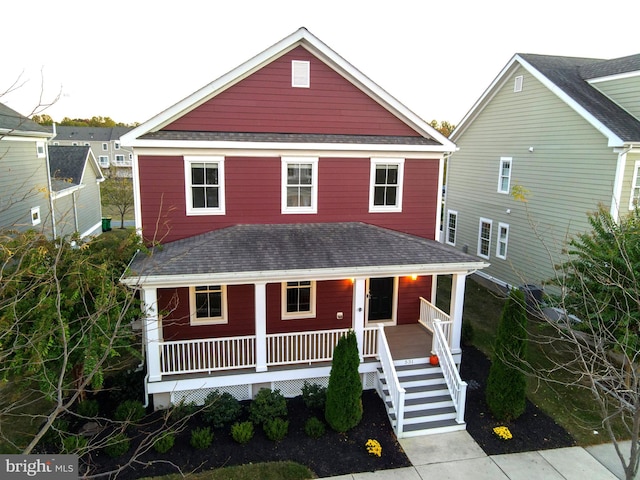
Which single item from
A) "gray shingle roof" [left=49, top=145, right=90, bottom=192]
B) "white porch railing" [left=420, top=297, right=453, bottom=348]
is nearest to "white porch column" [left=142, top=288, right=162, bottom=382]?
"white porch railing" [left=420, top=297, right=453, bottom=348]

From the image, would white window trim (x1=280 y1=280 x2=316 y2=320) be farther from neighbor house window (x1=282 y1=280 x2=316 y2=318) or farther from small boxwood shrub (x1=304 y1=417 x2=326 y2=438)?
small boxwood shrub (x1=304 y1=417 x2=326 y2=438)

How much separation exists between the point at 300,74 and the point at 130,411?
379 inches

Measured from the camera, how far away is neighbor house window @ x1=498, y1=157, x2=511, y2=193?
1839 centimetres

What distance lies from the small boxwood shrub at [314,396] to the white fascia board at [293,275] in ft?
8.95

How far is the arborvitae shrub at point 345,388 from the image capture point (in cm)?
921

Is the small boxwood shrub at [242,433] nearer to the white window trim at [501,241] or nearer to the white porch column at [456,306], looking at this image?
the white porch column at [456,306]

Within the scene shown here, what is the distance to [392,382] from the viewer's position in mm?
9977

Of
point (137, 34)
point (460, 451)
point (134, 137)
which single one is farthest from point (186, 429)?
point (137, 34)

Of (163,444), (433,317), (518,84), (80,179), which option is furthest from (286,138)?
(80,179)

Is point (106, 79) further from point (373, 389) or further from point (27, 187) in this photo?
point (373, 389)

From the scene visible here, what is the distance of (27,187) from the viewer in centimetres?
1675

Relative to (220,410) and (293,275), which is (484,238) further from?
(220,410)

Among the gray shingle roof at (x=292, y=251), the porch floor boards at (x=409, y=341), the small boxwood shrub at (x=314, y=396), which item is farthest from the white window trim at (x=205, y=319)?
the porch floor boards at (x=409, y=341)

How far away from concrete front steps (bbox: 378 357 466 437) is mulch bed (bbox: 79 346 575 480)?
1.33 feet
